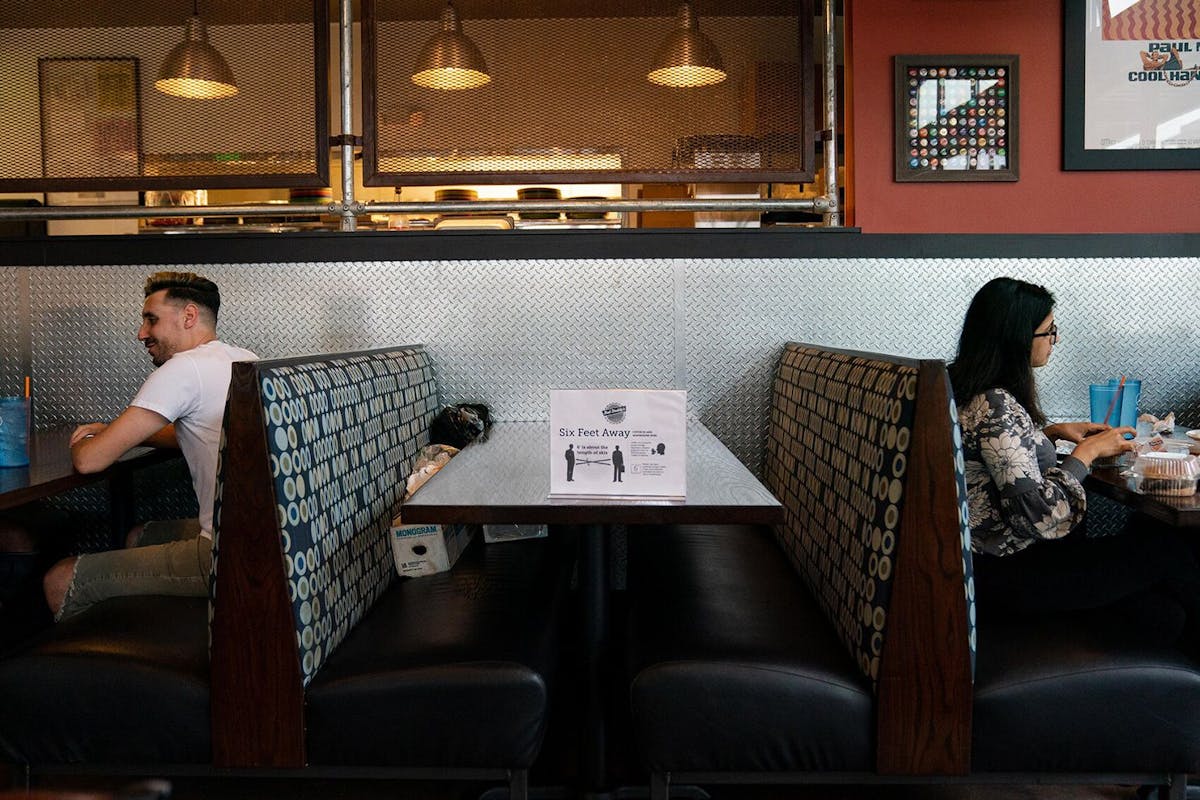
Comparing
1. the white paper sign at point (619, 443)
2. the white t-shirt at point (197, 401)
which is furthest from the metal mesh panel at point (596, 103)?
the white paper sign at point (619, 443)

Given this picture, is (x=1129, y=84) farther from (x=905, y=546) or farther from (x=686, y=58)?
(x=905, y=546)

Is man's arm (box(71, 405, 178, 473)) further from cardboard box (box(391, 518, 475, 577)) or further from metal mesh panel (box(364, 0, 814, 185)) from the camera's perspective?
metal mesh panel (box(364, 0, 814, 185))

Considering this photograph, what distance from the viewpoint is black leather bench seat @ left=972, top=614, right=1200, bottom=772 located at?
5.91ft

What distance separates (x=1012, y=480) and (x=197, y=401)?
6.94 feet

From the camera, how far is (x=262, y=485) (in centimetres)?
177

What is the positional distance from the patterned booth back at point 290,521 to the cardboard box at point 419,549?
0.69 ft

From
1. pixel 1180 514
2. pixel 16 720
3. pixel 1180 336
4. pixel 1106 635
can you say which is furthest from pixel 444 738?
pixel 1180 336

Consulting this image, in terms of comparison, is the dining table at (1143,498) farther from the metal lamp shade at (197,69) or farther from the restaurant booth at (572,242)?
the metal lamp shade at (197,69)

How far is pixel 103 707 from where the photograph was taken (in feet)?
6.00

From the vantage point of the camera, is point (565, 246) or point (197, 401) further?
point (565, 246)

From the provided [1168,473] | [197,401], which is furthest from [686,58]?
[1168,473]

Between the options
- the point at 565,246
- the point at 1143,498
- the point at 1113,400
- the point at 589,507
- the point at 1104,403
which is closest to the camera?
the point at 589,507

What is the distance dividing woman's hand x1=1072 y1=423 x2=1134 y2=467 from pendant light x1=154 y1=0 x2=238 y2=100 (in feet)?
10.9

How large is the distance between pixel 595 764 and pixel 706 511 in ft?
2.48
